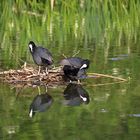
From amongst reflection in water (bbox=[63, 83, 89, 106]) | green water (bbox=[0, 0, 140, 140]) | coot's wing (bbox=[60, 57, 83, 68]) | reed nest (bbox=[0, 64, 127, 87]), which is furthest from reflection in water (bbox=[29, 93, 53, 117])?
coot's wing (bbox=[60, 57, 83, 68])

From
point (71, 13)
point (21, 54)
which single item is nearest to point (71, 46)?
point (21, 54)

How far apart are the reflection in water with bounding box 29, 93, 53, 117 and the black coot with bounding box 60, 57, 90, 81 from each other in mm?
786

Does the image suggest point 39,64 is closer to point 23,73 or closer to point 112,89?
point 23,73

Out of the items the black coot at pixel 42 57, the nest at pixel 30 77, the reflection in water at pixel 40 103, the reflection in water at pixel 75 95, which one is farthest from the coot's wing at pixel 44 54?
the reflection in water at pixel 40 103

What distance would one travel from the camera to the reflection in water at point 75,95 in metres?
8.32

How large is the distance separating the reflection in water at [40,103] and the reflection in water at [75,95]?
19cm

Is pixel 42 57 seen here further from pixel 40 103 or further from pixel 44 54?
pixel 40 103

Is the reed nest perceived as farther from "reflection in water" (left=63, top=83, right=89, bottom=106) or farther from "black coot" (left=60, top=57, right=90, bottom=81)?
"reflection in water" (left=63, top=83, right=89, bottom=106)

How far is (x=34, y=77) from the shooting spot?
369 inches

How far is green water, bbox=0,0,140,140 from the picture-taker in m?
7.28

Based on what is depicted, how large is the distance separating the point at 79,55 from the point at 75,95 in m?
2.49

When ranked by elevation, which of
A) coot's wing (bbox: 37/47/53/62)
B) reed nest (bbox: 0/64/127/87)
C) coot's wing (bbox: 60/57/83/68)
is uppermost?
coot's wing (bbox: 37/47/53/62)

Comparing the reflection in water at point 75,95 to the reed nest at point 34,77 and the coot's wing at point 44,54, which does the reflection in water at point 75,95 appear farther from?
the coot's wing at point 44,54

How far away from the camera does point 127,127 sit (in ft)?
23.6
